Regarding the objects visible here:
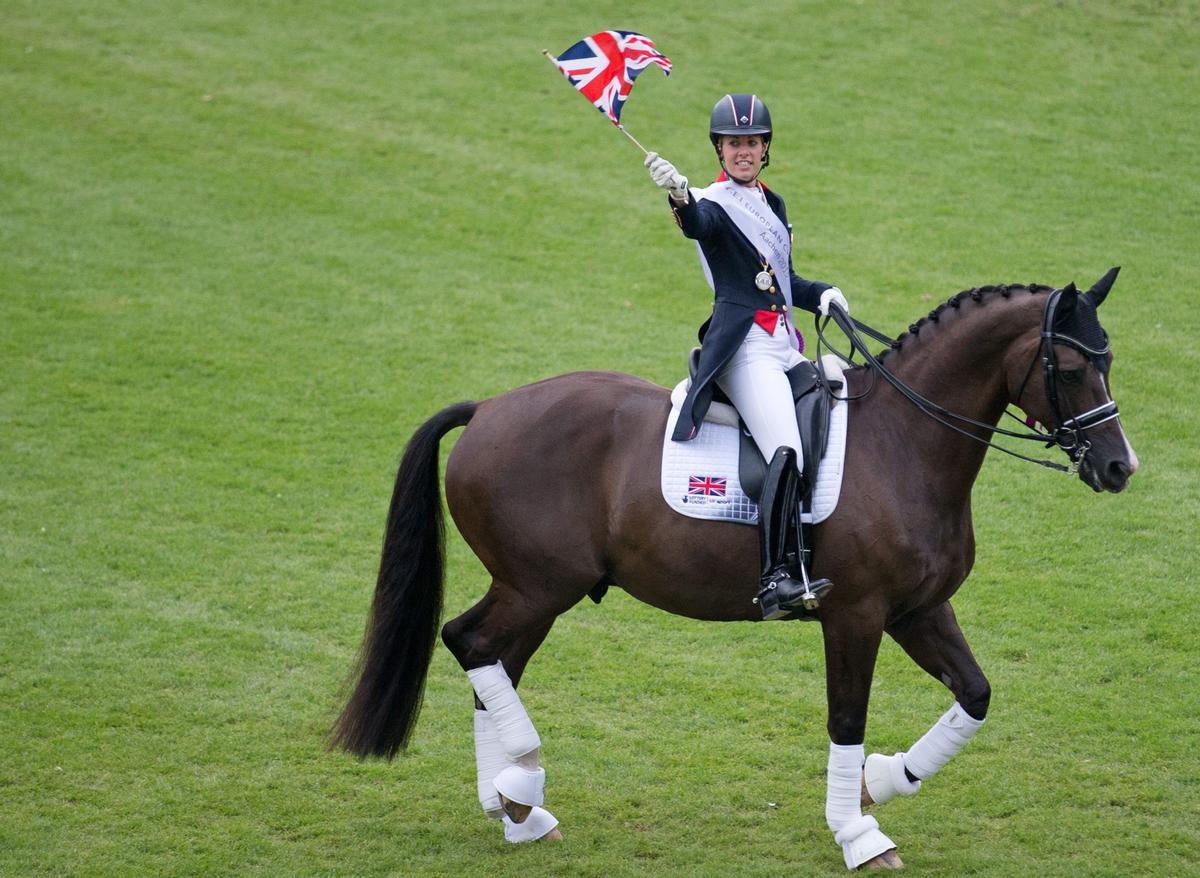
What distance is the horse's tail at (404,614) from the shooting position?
713 cm

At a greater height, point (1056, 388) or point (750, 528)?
point (1056, 388)

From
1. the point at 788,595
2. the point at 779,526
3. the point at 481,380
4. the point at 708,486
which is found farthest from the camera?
the point at 481,380

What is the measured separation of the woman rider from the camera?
6.31 metres

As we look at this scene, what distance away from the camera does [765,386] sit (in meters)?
6.49

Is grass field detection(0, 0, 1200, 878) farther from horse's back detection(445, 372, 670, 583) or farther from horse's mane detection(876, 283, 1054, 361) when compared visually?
horse's mane detection(876, 283, 1054, 361)

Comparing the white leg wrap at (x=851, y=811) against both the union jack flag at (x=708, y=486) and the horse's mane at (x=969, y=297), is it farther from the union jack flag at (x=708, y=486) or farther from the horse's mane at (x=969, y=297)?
the horse's mane at (x=969, y=297)

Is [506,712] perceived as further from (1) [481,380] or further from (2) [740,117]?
(1) [481,380]

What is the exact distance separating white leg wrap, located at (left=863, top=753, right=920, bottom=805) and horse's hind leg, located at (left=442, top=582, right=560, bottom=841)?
164 centimetres

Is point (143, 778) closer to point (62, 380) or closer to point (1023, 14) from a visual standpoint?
point (62, 380)

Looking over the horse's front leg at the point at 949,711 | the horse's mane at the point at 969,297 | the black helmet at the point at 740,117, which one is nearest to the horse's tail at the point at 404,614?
the black helmet at the point at 740,117

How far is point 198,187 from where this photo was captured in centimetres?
1728

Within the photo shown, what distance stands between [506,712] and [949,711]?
2.21 meters

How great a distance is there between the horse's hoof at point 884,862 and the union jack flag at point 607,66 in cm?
384

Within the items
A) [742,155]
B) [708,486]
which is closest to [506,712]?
[708,486]
